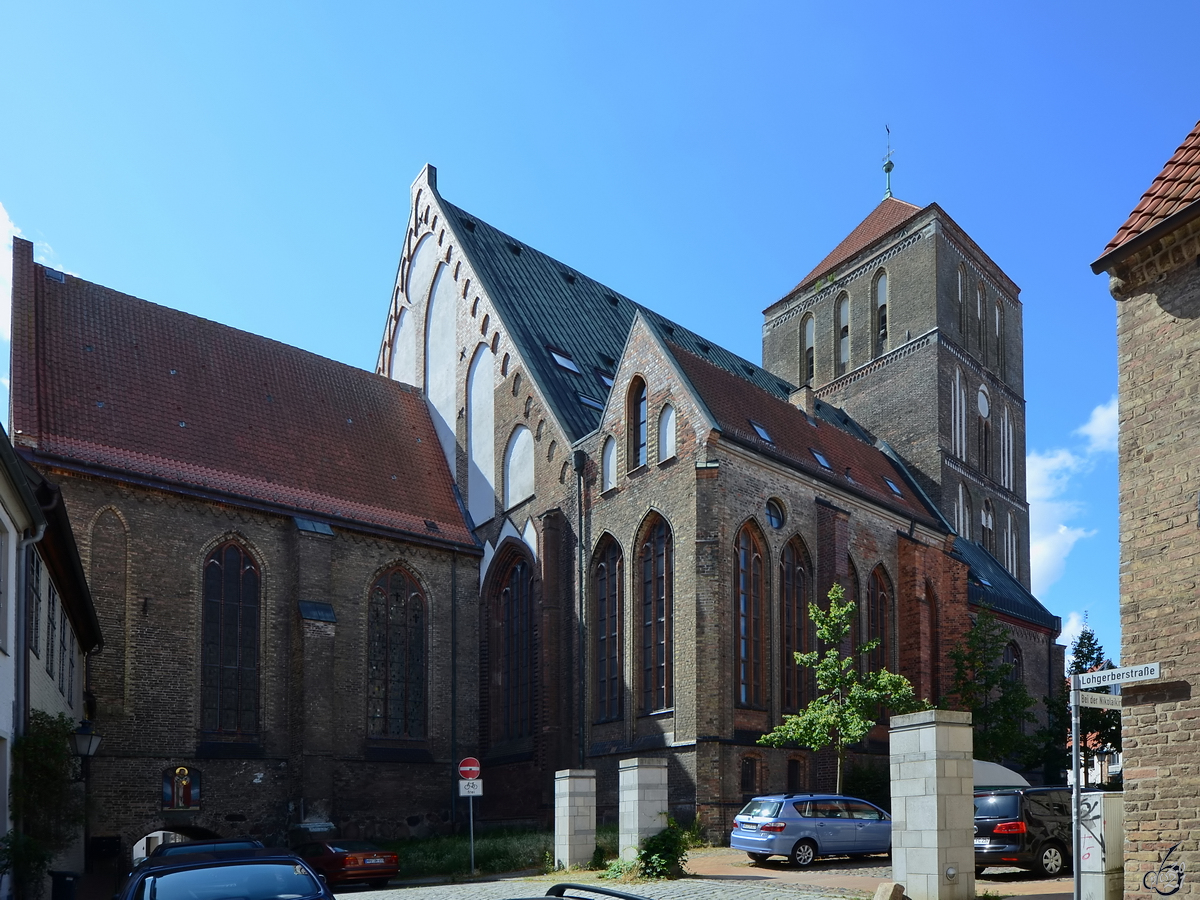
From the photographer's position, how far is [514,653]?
32.0 meters

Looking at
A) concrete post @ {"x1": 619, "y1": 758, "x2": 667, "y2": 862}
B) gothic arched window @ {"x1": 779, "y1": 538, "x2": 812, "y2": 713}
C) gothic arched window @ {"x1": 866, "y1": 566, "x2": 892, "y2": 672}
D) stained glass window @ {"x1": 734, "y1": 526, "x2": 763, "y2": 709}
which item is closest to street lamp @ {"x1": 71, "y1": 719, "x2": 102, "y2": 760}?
concrete post @ {"x1": 619, "y1": 758, "x2": 667, "y2": 862}

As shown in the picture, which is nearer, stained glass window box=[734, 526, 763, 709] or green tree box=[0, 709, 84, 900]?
green tree box=[0, 709, 84, 900]

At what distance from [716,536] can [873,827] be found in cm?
741

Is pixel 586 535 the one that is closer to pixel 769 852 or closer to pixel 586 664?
pixel 586 664

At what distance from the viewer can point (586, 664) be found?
29.2 m

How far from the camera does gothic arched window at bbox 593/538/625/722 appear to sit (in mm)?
28406

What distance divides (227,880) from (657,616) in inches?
781

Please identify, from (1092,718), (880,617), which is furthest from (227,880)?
(1092,718)

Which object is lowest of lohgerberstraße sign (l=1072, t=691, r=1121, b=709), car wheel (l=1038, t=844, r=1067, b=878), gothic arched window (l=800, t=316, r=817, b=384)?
car wheel (l=1038, t=844, r=1067, b=878)

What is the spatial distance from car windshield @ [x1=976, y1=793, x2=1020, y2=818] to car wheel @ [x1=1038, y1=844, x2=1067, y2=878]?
67cm

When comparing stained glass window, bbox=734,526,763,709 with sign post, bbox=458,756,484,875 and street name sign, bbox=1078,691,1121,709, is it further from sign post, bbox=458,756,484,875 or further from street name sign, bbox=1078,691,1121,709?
street name sign, bbox=1078,691,1121,709

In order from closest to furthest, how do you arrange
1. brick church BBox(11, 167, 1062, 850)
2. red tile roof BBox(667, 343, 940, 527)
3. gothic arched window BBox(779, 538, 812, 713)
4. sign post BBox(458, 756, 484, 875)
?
1. sign post BBox(458, 756, 484, 875)
2. brick church BBox(11, 167, 1062, 850)
3. red tile roof BBox(667, 343, 940, 527)
4. gothic arched window BBox(779, 538, 812, 713)

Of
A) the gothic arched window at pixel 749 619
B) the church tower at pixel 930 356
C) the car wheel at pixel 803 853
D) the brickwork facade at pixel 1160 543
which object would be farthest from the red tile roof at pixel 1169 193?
the church tower at pixel 930 356

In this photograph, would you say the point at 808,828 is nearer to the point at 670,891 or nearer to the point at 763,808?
the point at 763,808
